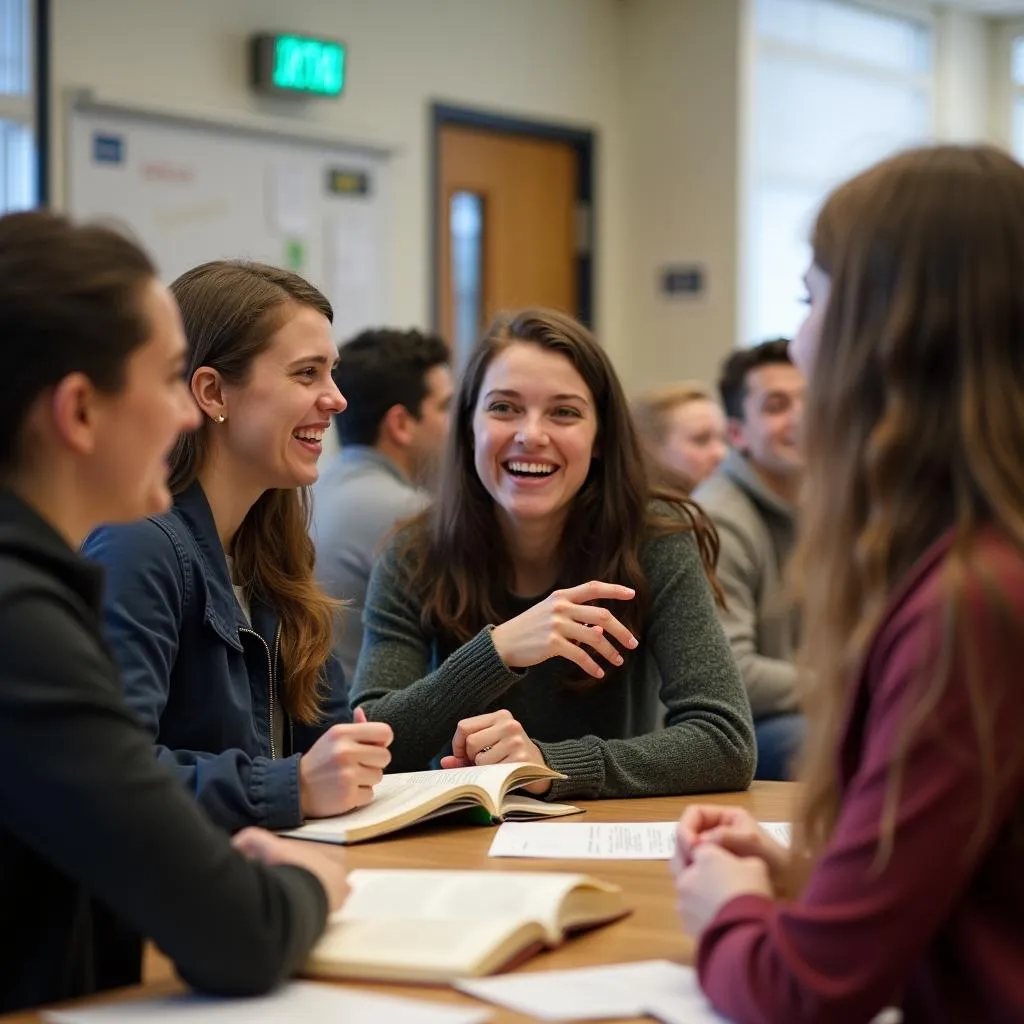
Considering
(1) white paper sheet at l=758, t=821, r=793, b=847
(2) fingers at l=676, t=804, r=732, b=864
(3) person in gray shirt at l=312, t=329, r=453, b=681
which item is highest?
(3) person in gray shirt at l=312, t=329, r=453, b=681

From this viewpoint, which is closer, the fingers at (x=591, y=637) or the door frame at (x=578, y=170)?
the fingers at (x=591, y=637)

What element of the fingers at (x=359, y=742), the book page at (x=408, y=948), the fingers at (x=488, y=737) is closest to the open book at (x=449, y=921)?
the book page at (x=408, y=948)

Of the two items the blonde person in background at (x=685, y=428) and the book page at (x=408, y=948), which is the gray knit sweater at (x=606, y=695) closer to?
the book page at (x=408, y=948)

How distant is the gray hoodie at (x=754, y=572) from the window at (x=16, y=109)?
2380 mm

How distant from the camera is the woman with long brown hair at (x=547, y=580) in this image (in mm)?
2213

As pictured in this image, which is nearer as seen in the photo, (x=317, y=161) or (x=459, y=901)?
(x=459, y=901)

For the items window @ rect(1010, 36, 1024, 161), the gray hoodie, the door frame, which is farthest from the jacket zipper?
window @ rect(1010, 36, 1024, 161)

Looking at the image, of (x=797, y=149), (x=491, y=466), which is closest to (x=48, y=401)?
(x=491, y=466)

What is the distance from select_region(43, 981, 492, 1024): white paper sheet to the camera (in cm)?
112

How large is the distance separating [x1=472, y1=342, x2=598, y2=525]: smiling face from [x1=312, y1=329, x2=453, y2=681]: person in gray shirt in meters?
0.86

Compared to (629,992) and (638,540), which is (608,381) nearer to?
(638,540)

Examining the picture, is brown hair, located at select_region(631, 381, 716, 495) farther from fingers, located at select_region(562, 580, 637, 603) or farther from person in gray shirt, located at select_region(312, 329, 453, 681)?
fingers, located at select_region(562, 580, 637, 603)

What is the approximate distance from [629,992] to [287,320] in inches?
46.4

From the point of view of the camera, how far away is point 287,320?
210 centimetres
